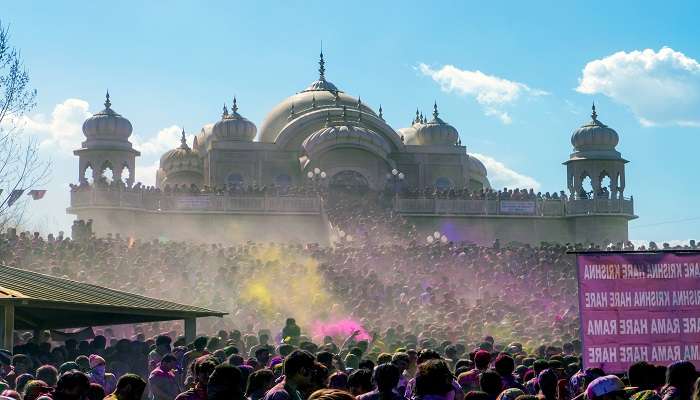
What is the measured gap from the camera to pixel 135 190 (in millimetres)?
46938

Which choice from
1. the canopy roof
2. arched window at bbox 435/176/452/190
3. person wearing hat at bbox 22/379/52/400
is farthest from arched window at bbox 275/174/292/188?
person wearing hat at bbox 22/379/52/400

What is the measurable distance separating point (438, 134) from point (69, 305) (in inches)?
1752

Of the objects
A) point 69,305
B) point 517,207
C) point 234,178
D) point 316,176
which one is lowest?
point 69,305

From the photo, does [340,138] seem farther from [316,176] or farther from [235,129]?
[235,129]

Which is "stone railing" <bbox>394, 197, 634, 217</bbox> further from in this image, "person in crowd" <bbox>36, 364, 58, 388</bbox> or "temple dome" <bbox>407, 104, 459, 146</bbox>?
"person in crowd" <bbox>36, 364, 58, 388</bbox>

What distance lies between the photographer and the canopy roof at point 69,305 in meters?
14.2

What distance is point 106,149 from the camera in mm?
51594

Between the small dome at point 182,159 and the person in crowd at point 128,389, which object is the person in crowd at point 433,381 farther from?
the small dome at point 182,159

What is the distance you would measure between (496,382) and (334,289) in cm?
1811

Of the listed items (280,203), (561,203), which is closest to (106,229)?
(280,203)

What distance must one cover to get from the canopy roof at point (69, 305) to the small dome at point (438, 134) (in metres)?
40.1

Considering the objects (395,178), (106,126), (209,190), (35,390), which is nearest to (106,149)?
(106,126)

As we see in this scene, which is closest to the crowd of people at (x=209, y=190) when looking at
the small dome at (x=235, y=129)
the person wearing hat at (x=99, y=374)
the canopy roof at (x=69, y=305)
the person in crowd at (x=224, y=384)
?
the small dome at (x=235, y=129)

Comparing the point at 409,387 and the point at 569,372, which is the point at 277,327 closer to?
the point at 569,372
